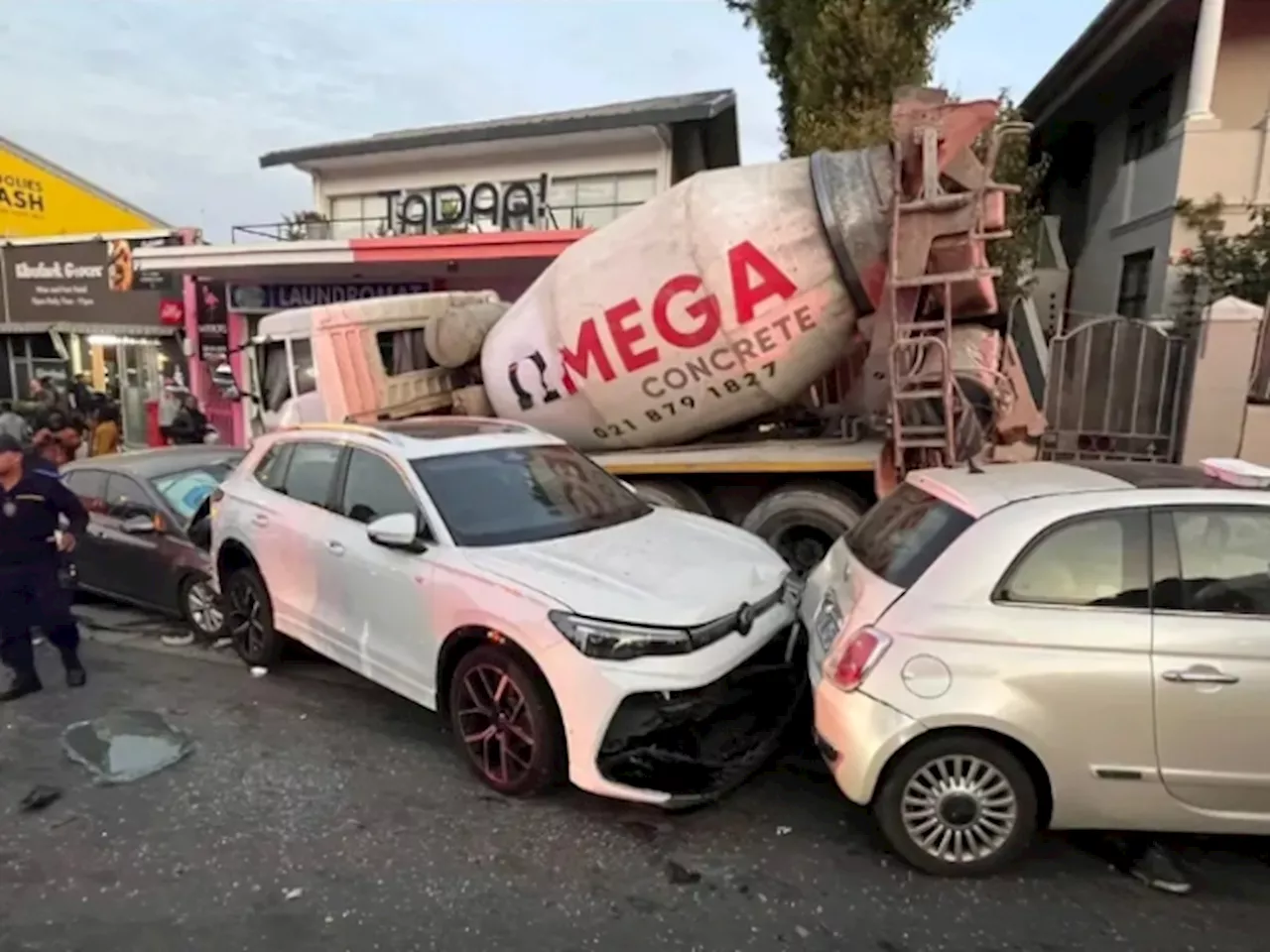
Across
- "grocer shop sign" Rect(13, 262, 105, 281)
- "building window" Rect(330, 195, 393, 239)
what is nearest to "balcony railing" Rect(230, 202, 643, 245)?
"building window" Rect(330, 195, 393, 239)

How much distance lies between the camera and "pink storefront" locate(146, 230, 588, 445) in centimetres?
1150

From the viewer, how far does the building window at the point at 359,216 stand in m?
15.6

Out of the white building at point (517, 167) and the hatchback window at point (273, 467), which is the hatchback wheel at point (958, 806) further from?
the white building at point (517, 167)

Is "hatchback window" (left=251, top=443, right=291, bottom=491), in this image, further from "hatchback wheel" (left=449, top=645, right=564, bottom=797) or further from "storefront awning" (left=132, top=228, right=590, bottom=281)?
"storefront awning" (left=132, top=228, right=590, bottom=281)

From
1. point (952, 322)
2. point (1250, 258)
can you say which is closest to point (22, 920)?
point (952, 322)

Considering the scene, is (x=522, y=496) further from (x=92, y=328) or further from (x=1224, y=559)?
(x=92, y=328)

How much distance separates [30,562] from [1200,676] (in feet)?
19.4

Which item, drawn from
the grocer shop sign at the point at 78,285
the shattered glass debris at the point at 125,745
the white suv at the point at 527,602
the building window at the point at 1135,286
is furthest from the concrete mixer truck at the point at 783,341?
the grocer shop sign at the point at 78,285

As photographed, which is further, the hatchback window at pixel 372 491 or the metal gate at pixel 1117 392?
the metal gate at pixel 1117 392

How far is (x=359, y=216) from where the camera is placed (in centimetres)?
1588

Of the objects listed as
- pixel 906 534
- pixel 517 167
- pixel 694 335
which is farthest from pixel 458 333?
pixel 517 167

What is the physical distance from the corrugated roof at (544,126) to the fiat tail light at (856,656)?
11355mm

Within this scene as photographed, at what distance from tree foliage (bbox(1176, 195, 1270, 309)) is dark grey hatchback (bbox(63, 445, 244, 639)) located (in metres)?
10.9

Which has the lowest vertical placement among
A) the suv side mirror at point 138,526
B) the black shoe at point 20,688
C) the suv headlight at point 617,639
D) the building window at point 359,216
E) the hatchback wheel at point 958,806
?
the black shoe at point 20,688
